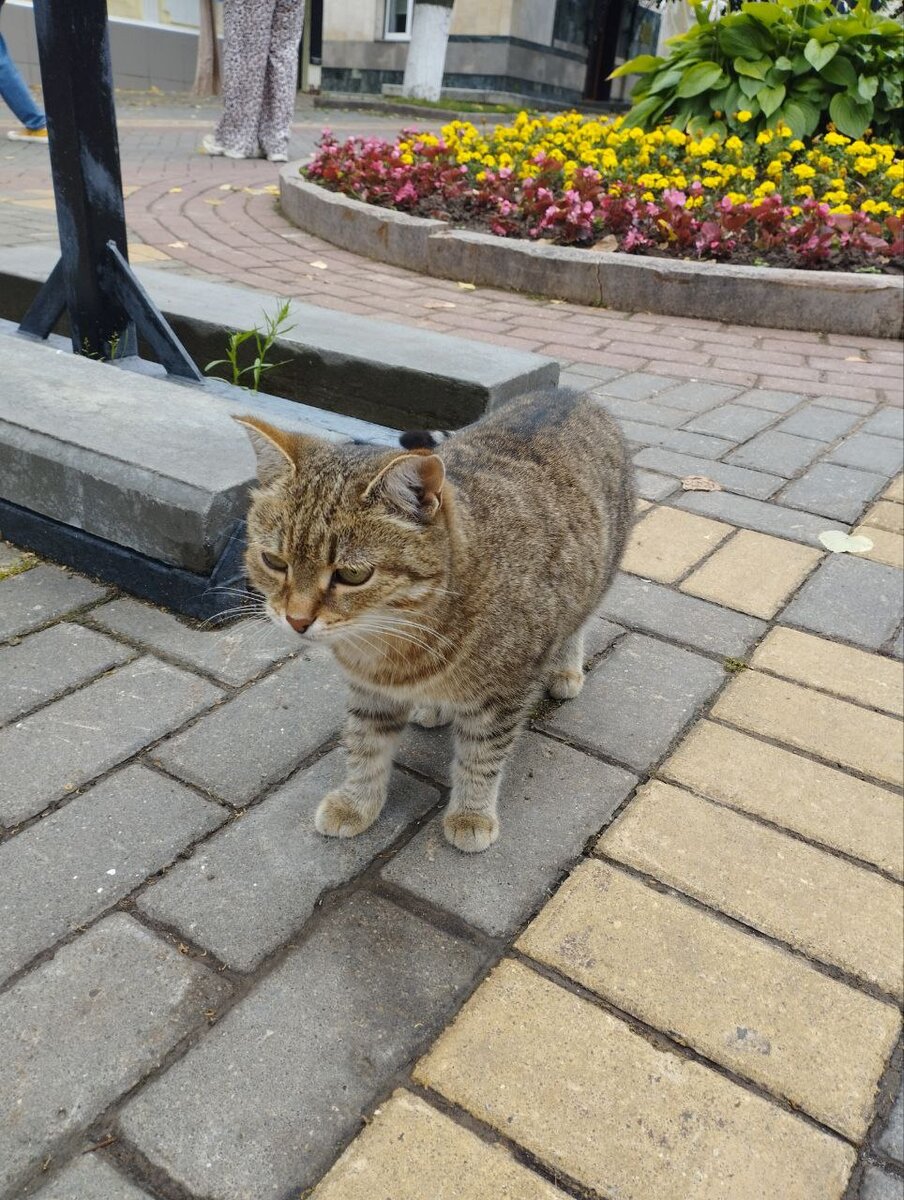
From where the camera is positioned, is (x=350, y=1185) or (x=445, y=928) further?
(x=445, y=928)

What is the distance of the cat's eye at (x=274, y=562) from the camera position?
2004 mm

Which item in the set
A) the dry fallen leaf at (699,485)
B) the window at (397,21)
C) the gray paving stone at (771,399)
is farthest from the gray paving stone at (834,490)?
the window at (397,21)

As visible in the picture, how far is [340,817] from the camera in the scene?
2186 mm

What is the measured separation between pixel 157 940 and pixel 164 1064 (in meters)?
0.28

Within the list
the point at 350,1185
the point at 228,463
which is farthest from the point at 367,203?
the point at 350,1185

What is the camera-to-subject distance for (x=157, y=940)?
1881 millimetres

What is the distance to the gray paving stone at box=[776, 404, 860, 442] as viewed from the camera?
15.3ft

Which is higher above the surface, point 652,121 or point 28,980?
point 652,121

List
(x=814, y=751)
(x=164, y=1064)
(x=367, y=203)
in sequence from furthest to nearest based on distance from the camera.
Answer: (x=367, y=203) → (x=814, y=751) → (x=164, y=1064)

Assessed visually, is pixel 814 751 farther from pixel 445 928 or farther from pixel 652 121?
pixel 652 121

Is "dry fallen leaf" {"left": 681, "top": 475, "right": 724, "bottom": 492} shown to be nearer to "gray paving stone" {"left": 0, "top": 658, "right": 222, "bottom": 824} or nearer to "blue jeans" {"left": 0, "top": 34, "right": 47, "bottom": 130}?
"gray paving stone" {"left": 0, "top": 658, "right": 222, "bottom": 824}

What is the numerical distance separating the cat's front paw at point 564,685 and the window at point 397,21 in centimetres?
2032

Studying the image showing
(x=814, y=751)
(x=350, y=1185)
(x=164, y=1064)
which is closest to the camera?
(x=350, y=1185)

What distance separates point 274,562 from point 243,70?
32.6 ft
